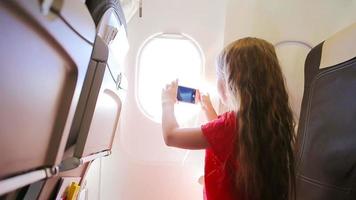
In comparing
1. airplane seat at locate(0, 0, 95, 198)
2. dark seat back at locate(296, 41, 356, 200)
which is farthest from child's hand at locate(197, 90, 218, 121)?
airplane seat at locate(0, 0, 95, 198)

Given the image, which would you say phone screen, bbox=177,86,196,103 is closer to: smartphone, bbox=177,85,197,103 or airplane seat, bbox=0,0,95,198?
smartphone, bbox=177,85,197,103

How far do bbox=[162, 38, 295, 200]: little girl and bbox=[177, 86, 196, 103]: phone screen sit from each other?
0.23 meters

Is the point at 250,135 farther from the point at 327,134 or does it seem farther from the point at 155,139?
the point at 155,139

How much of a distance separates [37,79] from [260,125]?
79 cm

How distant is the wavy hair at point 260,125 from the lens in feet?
3.36

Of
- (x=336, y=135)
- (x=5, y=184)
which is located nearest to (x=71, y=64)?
(x=5, y=184)

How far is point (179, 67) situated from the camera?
1595mm

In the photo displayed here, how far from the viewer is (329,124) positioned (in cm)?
90

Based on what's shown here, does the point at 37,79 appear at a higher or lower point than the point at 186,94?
lower

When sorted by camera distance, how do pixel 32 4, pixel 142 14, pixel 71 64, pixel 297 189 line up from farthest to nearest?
1. pixel 142 14
2. pixel 297 189
3. pixel 71 64
4. pixel 32 4

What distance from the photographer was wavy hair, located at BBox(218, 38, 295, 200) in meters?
1.02

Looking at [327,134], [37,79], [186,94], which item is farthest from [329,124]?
[37,79]

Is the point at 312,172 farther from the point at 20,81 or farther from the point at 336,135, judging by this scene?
the point at 20,81

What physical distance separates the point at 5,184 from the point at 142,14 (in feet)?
4.10
